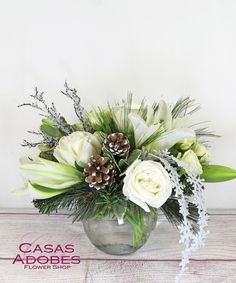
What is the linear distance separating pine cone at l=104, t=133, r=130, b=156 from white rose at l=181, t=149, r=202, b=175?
121 millimetres

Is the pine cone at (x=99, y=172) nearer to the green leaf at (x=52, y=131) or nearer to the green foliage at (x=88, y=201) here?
the green foliage at (x=88, y=201)

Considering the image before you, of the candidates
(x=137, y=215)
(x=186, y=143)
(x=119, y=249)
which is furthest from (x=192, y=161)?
(x=119, y=249)

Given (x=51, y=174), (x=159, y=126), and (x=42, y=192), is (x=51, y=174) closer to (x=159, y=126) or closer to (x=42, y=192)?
(x=42, y=192)

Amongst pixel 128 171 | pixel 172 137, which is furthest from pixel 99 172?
pixel 172 137

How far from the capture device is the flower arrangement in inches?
28.2

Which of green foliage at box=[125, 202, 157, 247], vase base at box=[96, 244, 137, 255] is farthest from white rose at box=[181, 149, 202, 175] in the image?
vase base at box=[96, 244, 137, 255]

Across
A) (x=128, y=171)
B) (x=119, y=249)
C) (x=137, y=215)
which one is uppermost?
(x=128, y=171)

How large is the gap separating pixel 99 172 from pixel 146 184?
88 millimetres

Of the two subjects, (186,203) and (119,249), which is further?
(119,249)

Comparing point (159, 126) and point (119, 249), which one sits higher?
point (159, 126)

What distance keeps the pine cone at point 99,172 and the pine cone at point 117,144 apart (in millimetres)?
23

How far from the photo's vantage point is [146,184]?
2.34 feet

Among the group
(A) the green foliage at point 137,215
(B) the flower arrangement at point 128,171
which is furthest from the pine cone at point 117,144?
(A) the green foliage at point 137,215

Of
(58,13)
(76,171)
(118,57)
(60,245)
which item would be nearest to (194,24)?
(118,57)
